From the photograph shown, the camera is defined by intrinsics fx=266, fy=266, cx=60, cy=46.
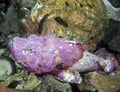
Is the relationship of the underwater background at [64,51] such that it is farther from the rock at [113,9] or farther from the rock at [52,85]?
the rock at [113,9]

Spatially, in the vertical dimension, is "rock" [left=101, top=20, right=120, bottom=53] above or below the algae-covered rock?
below

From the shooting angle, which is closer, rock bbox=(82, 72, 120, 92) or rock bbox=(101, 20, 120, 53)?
rock bbox=(82, 72, 120, 92)

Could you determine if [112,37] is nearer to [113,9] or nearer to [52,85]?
[113,9]

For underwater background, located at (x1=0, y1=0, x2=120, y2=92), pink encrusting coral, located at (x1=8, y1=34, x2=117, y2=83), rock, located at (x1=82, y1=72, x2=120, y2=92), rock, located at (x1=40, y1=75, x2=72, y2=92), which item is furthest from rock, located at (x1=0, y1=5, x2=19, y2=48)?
rock, located at (x1=82, y1=72, x2=120, y2=92)

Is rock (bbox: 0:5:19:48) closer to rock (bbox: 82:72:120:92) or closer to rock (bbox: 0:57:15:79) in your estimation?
rock (bbox: 0:57:15:79)

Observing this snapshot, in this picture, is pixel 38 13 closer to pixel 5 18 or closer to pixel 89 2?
pixel 89 2

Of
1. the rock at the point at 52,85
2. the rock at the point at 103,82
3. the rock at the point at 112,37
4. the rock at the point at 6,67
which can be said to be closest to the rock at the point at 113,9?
the rock at the point at 112,37
